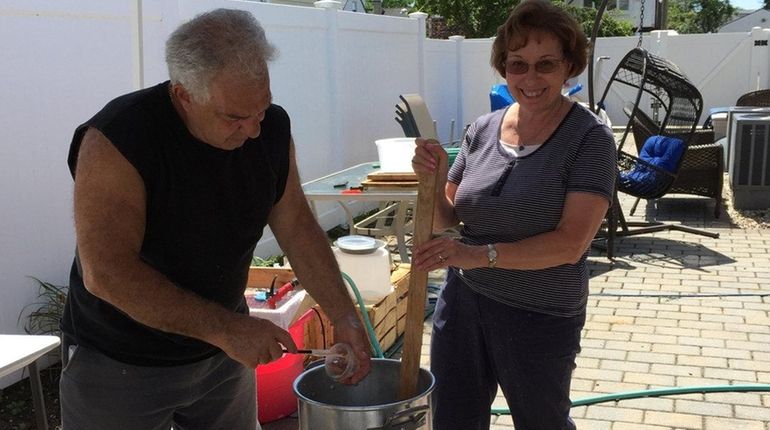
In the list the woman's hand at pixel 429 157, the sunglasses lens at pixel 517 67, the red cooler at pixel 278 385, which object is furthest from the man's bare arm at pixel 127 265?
the red cooler at pixel 278 385

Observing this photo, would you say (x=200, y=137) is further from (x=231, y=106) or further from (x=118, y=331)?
(x=118, y=331)

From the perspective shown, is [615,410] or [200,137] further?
[615,410]

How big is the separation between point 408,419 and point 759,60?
17.0 metres

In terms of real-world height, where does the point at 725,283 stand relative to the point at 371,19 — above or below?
below

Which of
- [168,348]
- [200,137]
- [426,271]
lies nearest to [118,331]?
[168,348]

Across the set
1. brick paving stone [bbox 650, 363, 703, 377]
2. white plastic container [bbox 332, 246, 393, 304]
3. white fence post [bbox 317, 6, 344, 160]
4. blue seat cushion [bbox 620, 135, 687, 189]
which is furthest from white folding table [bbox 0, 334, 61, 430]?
blue seat cushion [bbox 620, 135, 687, 189]

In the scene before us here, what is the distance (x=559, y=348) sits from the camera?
2355mm

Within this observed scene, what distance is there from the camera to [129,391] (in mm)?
1906

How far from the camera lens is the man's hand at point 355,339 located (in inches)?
81.5

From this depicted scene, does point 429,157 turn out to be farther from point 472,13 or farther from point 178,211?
point 472,13

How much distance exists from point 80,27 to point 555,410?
3.24 m

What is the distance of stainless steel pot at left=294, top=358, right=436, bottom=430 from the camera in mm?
1849

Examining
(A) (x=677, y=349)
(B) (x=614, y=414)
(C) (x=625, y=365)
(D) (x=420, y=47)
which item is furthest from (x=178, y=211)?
(D) (x=420, y=47)

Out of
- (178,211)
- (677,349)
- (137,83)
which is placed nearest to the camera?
(178,211)
